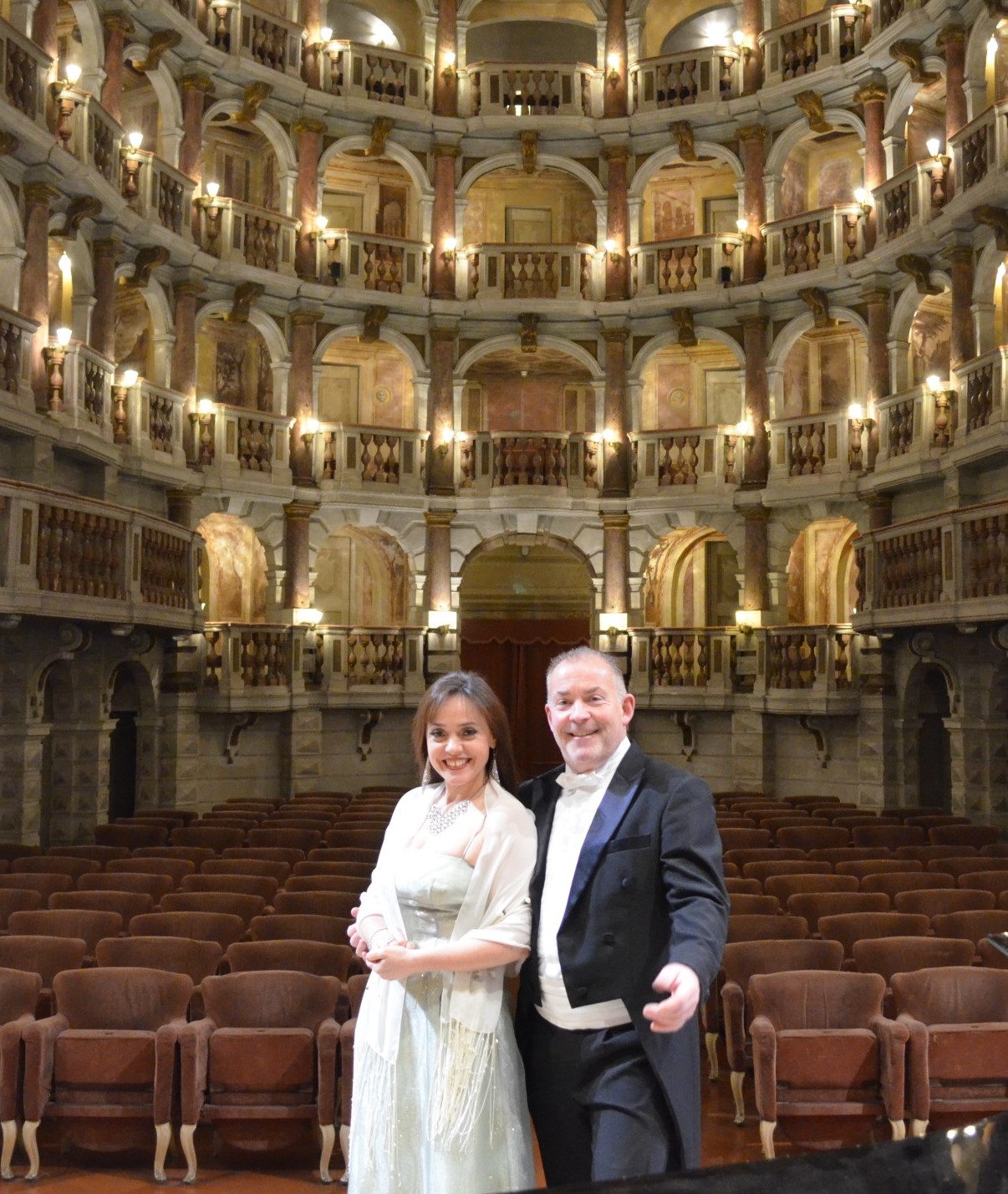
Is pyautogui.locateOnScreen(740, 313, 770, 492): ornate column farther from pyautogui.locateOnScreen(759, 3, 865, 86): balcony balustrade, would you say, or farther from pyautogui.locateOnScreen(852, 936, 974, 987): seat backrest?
pyautogui.locateOnScreen(852, 936, 974, 987): seat backrest

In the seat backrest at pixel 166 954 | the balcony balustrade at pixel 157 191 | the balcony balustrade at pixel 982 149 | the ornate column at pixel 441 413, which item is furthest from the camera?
the ornate column at pixel 441 413

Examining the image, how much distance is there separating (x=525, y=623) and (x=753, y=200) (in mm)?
8791

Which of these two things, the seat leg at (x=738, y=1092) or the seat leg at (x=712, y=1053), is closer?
the seat leg at (x=738, y=1092)

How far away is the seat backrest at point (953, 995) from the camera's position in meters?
5.94

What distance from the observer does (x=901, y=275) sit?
731 inches

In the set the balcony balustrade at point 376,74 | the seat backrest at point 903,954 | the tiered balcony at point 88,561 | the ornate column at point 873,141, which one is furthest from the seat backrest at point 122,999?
the balcony balustrade at point 376,74

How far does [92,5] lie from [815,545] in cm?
1443

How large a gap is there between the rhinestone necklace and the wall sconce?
1723 centimetres

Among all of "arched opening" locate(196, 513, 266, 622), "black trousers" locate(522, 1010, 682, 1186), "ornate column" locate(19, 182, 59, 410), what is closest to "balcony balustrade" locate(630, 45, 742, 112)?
"arched opening" locate(196, 513, 266, 622)

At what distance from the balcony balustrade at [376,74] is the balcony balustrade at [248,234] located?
8.29 ft

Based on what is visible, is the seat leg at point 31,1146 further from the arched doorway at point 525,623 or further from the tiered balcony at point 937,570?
the arched doorway at point 525,623

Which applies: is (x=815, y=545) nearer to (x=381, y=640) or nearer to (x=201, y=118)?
(x=381, y=640)

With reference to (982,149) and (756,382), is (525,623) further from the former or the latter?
(982,149)

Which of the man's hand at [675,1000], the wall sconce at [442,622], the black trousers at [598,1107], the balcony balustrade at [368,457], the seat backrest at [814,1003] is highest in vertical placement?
the balcony balustrade at [368,457]
